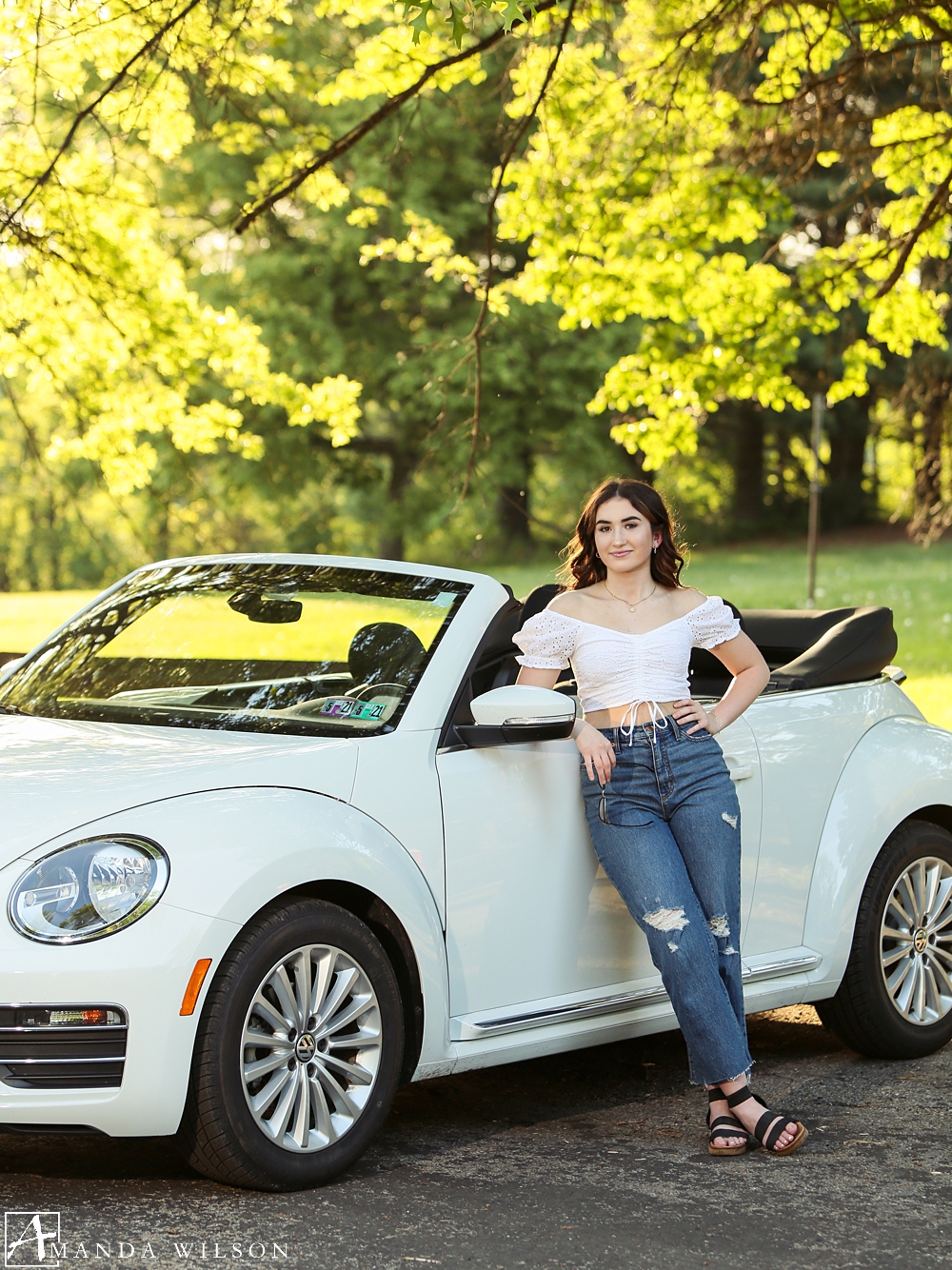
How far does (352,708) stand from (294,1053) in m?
1.01

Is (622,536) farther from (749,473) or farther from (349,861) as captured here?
(749,473)

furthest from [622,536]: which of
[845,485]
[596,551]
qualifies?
[845,485]

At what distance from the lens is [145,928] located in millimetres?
3773

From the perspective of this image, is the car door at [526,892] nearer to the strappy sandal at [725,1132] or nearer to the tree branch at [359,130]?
the strappy sandal at [725,1132]

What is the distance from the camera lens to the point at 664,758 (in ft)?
15.7

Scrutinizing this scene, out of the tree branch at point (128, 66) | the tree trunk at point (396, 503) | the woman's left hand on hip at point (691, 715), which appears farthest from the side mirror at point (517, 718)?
the tree trunk at point (396, 503)

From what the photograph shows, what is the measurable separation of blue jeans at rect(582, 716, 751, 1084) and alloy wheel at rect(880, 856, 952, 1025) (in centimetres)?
113

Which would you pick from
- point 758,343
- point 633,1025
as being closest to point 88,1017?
point 633,1025

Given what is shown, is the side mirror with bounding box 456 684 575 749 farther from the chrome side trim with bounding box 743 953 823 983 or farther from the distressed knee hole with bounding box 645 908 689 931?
the chrome side trim with bounding box 743 953 823 983

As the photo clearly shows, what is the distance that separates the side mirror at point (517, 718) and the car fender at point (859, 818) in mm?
1306

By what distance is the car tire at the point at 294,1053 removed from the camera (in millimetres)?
3898

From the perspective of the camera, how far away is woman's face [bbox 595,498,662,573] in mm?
4988

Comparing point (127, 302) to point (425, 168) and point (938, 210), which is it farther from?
point (425, 168)

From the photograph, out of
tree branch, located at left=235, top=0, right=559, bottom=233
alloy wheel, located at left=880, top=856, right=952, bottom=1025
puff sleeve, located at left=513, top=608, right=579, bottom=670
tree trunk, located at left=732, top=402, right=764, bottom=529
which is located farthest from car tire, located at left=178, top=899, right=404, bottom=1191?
tree trunk, located at left=732, top=402, right=764, bottom=529
